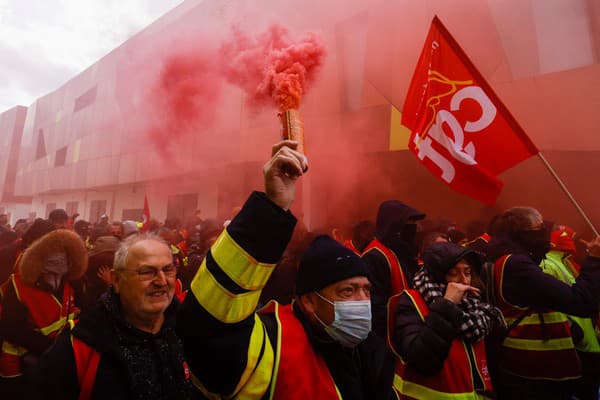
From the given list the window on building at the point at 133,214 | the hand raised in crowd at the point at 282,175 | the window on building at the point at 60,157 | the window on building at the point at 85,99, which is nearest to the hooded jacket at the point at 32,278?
the hand raised in crowd at the point at 282,175

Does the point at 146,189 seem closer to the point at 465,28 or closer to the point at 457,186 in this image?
the point at 465,28

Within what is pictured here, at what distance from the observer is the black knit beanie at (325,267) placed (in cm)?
151

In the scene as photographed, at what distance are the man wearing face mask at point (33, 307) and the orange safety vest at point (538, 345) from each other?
130 inches

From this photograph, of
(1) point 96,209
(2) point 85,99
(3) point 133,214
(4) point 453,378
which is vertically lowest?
(4) point 453,378

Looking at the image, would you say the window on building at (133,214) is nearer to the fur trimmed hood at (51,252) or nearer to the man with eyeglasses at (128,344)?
the fur trimmed hood at (51,252)

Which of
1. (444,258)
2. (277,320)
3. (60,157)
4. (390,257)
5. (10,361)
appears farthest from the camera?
(60,157)

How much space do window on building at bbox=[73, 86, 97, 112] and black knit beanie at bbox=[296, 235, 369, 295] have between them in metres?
21.9

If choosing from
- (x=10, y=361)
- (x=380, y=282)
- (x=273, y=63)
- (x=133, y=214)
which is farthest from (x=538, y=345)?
(x=133, y=214)

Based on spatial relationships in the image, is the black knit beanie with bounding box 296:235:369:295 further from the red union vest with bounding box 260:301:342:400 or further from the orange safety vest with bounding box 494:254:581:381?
the orange safety vest with bounding box 494:254:581:381

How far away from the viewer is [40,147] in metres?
25.8

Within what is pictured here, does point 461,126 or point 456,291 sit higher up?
point 461,126

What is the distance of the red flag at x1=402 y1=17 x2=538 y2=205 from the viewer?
123 inches

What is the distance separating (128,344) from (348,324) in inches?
42.1

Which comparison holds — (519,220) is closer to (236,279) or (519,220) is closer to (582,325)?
(582,325)
